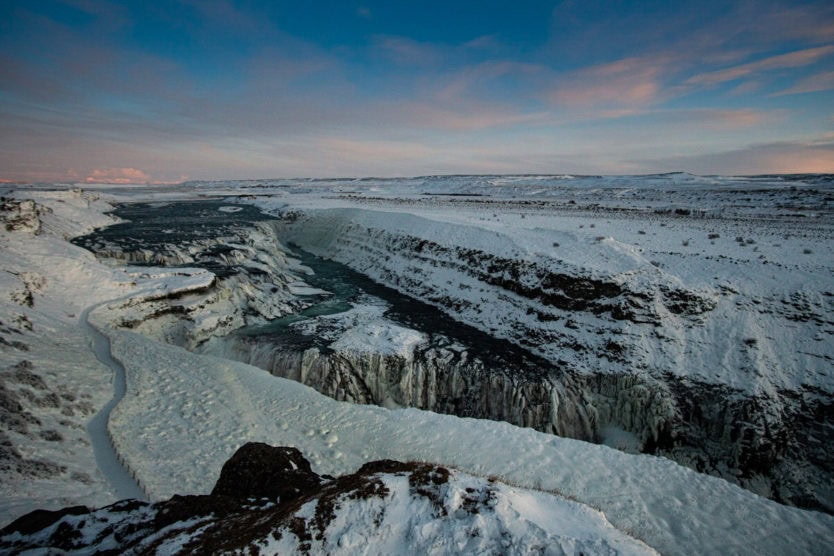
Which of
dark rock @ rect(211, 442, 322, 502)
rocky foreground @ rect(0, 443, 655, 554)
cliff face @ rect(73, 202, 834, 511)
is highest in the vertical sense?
rocky foreground @ rect(0, 443, 655, 554)

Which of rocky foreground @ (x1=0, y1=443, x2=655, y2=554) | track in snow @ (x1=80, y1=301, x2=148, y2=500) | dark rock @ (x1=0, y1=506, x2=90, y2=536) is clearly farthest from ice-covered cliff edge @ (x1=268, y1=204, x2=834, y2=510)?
rocky foreground @ (x1=0, y1=443, x2=655, y2=554)

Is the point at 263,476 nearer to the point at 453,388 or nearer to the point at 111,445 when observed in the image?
the point at 111,445

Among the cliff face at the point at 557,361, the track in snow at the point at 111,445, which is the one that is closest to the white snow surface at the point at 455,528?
the track in snow at the point at 111,445

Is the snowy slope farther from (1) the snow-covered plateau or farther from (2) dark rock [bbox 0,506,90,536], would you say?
(2) dark rock [bbox 0,506,90,536]

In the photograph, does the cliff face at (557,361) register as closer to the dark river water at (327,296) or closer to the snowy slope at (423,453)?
the dark river water at (327,296)

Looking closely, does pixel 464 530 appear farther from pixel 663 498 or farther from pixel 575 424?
pixel 575 424

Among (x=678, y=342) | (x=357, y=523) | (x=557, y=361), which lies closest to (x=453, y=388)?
(x=557, y=361)
